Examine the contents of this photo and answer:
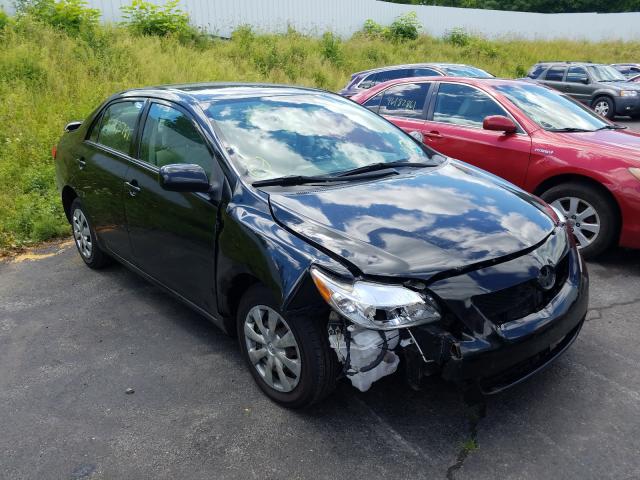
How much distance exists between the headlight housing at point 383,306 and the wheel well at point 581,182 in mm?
3005

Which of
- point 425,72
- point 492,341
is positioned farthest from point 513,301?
point 425,72

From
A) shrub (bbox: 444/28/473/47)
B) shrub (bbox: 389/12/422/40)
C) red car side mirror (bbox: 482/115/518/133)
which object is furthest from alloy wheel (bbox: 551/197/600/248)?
shrub (bbox: 444/28/473/47)

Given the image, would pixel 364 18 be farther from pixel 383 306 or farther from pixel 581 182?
pixel 383 306

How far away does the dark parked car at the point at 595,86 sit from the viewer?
46.4 ft

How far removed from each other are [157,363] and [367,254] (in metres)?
1.69

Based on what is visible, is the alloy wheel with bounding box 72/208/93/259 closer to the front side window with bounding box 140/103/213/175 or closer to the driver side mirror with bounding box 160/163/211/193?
the front side window with bounding box 140/103/213/175

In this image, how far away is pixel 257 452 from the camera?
8.31 feet

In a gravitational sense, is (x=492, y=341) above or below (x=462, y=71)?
below

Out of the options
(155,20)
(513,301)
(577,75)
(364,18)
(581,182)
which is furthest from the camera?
(364,18)

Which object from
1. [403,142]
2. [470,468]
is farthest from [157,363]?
[403,142]

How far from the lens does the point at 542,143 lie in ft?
16.3

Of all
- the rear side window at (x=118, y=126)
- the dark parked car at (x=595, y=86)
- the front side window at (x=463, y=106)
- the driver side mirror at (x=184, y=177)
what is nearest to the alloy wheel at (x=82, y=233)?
the rear side window at (x=118, y=126)

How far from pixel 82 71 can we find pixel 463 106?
8080 mm

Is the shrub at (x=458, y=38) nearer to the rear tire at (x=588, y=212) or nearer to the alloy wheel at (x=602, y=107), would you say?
the alloy wheel at (x=602, y=107)
